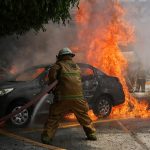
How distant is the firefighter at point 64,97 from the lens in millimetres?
8109

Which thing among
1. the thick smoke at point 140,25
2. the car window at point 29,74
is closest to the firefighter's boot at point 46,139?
the car window at point 29,74

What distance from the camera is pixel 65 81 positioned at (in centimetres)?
822

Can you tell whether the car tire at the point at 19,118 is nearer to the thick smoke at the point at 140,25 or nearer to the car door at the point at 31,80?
the car door at the point at 31,80

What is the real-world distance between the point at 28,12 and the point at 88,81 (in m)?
3.29

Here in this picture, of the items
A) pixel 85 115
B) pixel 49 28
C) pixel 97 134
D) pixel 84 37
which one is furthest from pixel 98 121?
pixel 49 28

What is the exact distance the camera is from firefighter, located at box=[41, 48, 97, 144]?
8109 millimetres

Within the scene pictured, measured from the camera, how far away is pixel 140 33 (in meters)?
19.7

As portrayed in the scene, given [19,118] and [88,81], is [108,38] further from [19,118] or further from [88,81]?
[19,118]

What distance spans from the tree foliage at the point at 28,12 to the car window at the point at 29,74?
4.14 feet

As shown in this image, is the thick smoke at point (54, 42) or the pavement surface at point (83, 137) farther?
the thick smoke at point (54, 42)

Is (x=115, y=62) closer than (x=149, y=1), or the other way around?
(x=115, y=62)

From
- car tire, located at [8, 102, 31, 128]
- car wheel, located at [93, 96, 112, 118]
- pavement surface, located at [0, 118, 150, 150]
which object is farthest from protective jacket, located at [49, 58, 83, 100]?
car wheel, located at [93, 96, 112, 118]

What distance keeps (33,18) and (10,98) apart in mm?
2129

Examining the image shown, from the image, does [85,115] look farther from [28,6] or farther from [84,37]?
[84,37]
